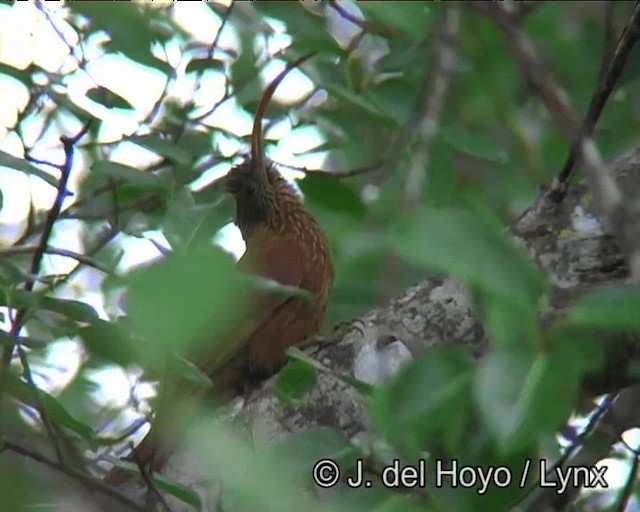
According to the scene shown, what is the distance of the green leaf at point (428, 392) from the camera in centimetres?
113

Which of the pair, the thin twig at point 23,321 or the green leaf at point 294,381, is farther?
the green leaf at point 294,381

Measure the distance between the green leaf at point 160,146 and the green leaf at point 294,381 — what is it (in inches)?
19.2

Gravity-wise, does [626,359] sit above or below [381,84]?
below

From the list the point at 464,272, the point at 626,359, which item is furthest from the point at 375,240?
the point at 626,359

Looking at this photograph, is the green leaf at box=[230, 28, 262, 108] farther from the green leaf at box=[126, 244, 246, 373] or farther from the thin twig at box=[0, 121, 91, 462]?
the green leaf at box=[126, 244, 246, 373]

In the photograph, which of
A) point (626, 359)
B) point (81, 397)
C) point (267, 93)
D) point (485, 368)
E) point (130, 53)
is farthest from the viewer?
point (81, 397)

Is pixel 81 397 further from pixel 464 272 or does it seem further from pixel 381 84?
pixel 464 272

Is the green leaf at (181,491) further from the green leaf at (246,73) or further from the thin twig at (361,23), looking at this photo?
the green leaf at (246,73)

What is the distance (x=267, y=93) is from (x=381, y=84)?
201 millimetres

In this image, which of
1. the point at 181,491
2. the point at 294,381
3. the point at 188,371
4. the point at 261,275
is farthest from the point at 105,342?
the point at 261,275

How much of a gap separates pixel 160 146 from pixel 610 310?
126 centimetres

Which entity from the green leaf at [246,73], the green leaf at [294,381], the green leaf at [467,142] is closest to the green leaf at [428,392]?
the green leaf at [294,381]

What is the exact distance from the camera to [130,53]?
1.82 m

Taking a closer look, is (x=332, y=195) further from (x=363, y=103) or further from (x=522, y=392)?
(x=522, y=392)
